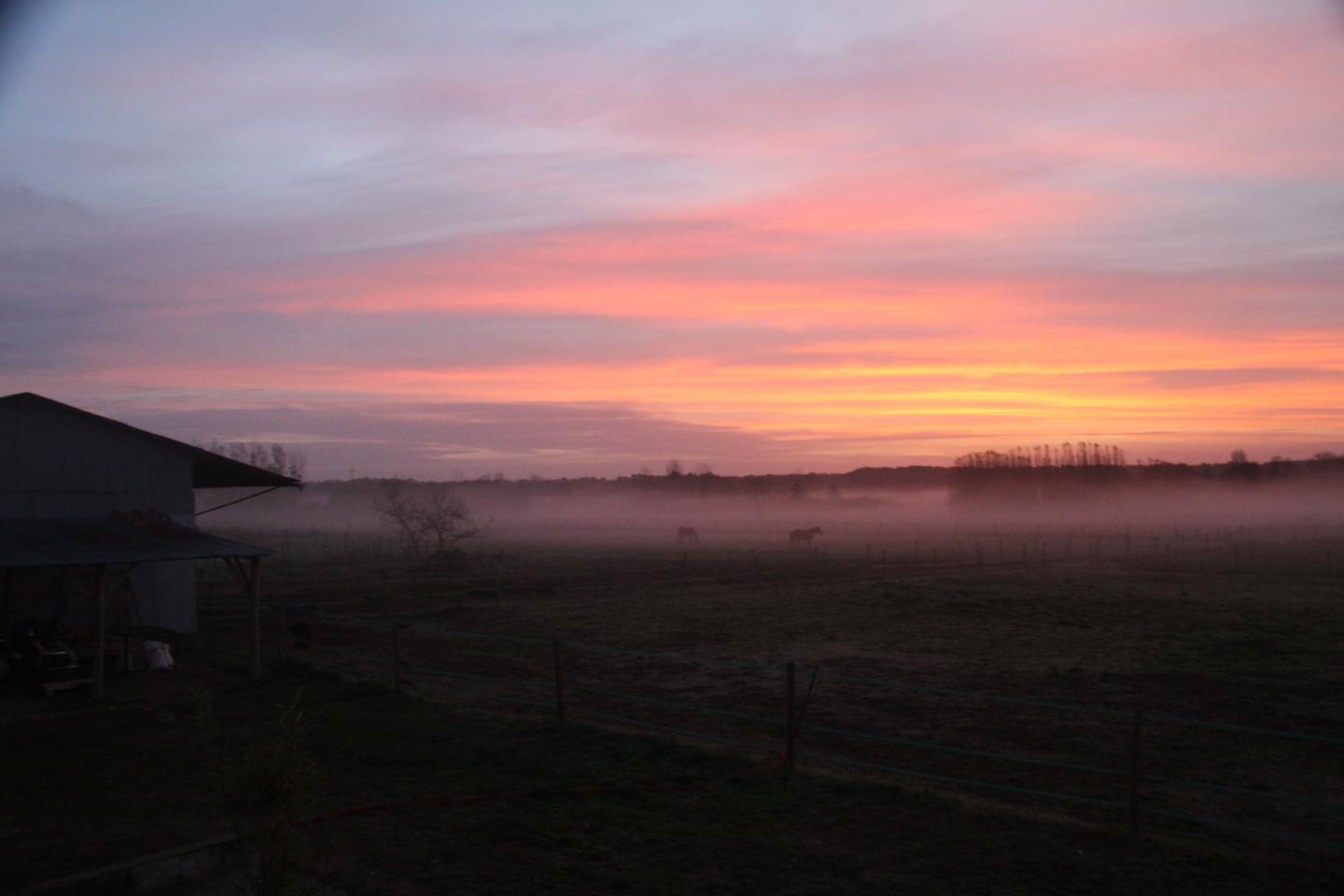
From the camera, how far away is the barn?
15.4 metres

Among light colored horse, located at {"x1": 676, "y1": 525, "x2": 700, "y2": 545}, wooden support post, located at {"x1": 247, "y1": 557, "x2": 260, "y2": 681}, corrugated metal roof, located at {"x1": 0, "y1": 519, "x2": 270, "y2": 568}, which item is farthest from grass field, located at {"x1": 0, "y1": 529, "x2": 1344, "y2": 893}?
light colored horse, located at {"x1": 676, "y1": 525, "x2": 700, "y2": 545}

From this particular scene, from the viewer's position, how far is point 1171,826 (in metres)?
8.66

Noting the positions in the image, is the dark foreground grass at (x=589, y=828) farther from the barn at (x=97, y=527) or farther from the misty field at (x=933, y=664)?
the barn at (x=97, y=527)

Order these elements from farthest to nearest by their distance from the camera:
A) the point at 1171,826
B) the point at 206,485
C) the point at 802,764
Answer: the point at 206,485
the point at 802,764
the point at 1171,826

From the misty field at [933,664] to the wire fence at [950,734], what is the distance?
2.2 inches

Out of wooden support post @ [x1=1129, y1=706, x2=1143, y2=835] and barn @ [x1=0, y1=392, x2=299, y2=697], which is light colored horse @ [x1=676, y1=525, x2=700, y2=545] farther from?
wooden support post @ [x1=1129, y1=706, x2=1143, y2=835]

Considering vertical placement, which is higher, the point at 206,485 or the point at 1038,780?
the point at 206,485

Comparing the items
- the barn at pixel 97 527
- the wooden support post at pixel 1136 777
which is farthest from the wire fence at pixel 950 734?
the barn at pixel 97 527

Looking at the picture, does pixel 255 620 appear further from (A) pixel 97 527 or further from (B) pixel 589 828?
(B) pixel 589 828

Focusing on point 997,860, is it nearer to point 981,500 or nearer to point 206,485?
point 206,485

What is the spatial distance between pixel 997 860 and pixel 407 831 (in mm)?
4541

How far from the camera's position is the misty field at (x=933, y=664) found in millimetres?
10180

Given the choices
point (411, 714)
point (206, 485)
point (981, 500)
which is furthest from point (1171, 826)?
point (981, 500)

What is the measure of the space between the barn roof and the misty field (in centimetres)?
356
